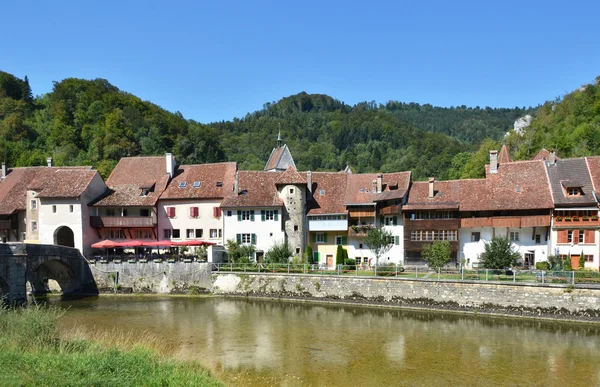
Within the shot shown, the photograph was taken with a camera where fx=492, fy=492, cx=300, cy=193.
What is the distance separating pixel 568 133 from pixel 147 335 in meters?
67.1

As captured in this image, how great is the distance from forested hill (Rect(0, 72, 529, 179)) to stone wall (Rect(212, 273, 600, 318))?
3954 cm

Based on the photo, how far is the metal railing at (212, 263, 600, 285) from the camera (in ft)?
111

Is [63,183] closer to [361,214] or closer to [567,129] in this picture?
[361,214]

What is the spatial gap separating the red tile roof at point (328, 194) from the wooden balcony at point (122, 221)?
16580 millimetres

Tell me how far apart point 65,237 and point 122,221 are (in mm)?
7434

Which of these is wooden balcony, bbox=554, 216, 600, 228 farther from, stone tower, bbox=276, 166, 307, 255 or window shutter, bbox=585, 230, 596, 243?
stone tower, bbox=276, 166, 307, 255

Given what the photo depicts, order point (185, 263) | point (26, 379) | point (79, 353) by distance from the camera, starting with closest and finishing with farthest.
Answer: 1. point (26, 379)
2. point (79, 353)
3. point (185, 263)

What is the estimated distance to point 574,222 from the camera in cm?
4094

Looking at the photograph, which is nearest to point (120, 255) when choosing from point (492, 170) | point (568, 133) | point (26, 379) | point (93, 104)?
point (26, 379)

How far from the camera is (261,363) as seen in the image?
23656mm

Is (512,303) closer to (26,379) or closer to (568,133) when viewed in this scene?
(26,379)

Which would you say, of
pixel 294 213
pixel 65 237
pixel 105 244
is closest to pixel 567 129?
pixel 294 213

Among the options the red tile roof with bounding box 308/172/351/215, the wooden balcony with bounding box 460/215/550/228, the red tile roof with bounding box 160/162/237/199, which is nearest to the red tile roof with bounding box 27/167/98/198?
the red tile roof with bounding box 160/162/237/199

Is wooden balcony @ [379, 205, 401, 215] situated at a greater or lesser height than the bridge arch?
greater
